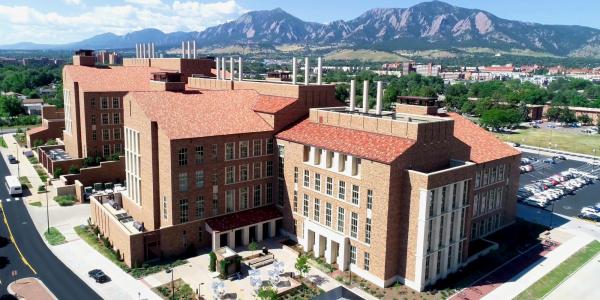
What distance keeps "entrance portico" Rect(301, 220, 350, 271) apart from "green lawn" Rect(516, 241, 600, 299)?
20888mm

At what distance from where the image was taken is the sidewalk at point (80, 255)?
173 feet

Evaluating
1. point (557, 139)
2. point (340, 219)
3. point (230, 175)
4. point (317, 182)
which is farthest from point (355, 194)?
point (557, 139)

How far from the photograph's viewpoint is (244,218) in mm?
66688

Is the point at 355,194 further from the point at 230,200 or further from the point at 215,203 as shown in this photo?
the point at 215,203

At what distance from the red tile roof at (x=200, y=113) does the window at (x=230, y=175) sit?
527 centimetres

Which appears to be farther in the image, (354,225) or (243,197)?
(243,197)

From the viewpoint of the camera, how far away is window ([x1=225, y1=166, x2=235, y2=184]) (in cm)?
6625

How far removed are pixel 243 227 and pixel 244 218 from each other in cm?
193

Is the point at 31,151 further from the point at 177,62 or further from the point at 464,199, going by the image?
the point at 464,199

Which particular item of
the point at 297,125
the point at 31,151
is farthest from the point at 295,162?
the point at 31,151

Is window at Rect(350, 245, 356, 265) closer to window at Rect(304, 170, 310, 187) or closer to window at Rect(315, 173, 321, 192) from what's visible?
window at Rect(315, 173, 321, 192)

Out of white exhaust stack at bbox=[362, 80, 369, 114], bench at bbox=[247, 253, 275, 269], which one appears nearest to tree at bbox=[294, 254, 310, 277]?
bench at bbox=[247, 253, 275, 269]

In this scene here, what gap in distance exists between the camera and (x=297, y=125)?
70.6 meters

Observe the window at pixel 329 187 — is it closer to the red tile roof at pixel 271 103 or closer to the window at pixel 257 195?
→ the window at pixel 257 195
